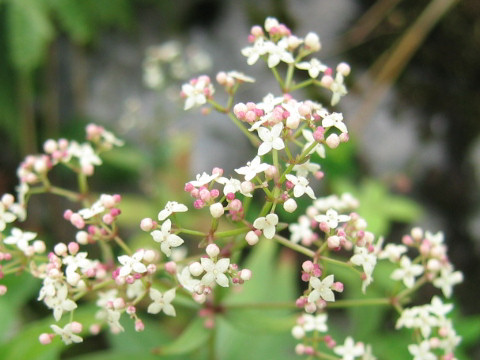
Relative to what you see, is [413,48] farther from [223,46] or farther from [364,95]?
[223,46]

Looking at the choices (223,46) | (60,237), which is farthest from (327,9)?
(60,237)

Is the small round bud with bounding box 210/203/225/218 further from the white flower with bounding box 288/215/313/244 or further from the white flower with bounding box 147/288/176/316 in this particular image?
the white flower with bounding box 288/215/313/244

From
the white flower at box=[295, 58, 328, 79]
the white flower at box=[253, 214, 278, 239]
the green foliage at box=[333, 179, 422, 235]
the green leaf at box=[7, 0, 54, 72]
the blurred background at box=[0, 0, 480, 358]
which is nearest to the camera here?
the white flower at box=[253, 214, 278, 239]

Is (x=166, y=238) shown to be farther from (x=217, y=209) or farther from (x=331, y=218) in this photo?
(x=331, y=218)

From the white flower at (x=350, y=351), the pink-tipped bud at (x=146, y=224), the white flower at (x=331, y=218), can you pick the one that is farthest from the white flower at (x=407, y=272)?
the pink-tipped bud at (x=146, y=224)

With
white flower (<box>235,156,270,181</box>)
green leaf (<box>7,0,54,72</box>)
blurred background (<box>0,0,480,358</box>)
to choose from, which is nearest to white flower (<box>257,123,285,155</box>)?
white flower (<box>235,156,270,181</box>)

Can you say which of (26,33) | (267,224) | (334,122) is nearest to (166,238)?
(267,224)

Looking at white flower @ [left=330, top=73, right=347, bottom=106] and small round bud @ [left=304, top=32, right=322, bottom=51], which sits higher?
small round bud @ [left=304, top=32, right=322, bottom=51]
